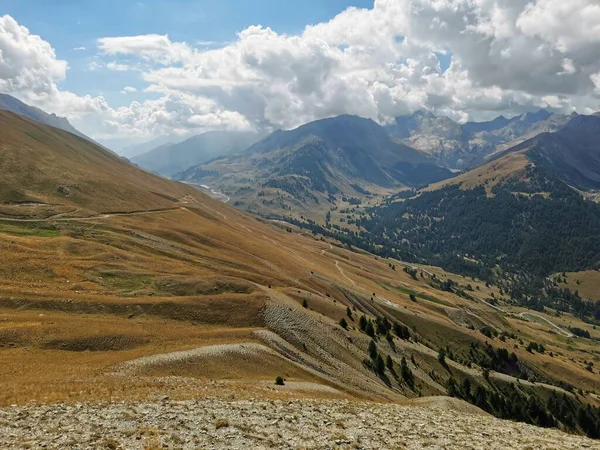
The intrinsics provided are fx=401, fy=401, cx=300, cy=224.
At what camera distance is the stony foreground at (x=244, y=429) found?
2616cm

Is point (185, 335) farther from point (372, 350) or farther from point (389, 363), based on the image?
point (389, 363)

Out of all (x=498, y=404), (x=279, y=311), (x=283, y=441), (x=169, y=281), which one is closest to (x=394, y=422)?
(x=283, y=441)

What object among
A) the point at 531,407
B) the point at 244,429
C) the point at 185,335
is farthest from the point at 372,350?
the point at 244,429

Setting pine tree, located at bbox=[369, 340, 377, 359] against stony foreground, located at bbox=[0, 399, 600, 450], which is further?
pine tree, located at bbox=[369, 340, 377, 359]

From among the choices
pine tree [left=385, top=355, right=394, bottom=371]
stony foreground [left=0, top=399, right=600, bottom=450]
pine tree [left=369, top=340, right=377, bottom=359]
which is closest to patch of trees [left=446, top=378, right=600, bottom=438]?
pine tree [left=385, top=355, right=394, bottom=371]

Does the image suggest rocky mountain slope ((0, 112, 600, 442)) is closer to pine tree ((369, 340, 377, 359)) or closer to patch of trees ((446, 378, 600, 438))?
pine tree ((369, 340, 377, 359))

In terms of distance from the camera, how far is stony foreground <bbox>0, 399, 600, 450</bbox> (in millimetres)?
26156

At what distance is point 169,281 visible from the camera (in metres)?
97.2

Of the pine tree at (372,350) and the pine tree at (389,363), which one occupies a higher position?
the pine tree at (372,350)

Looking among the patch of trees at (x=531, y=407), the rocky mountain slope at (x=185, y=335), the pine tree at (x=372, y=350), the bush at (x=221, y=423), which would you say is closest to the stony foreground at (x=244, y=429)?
the bush at (x=221, y=423)

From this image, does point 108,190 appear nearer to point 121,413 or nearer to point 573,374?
point 121,413

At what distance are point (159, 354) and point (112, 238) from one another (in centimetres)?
7958

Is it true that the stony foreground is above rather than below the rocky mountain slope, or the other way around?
above

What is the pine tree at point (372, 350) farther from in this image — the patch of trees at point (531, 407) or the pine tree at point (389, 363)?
the patch of trees at point (531, 407)
